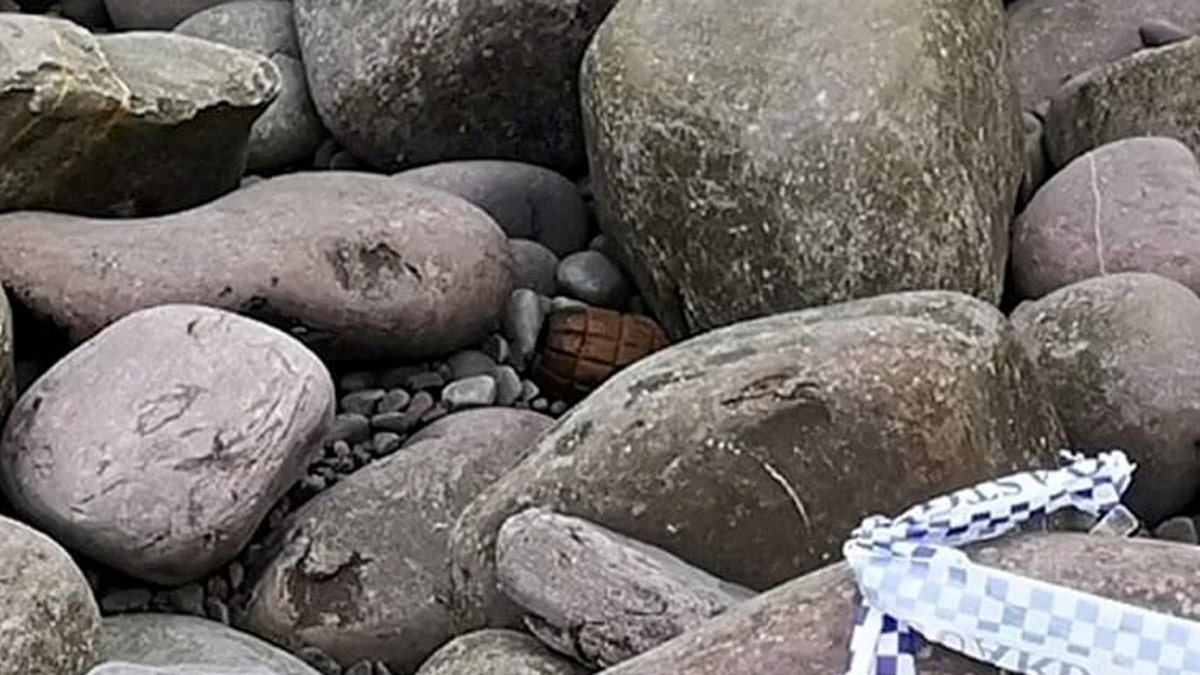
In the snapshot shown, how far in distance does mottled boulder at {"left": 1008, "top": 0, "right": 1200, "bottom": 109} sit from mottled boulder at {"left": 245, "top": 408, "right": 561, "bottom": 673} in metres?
1.09

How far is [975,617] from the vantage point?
4.17 ft

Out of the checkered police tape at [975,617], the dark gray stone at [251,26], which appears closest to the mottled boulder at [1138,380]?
the checkered police tape at [975,617]

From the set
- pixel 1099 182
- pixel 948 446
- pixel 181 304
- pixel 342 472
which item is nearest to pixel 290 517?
pixel 342 472

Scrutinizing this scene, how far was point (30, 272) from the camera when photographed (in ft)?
7.82

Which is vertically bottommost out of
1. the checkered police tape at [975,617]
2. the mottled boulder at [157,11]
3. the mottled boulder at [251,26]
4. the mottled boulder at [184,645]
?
the mottled boulder at [184,645]

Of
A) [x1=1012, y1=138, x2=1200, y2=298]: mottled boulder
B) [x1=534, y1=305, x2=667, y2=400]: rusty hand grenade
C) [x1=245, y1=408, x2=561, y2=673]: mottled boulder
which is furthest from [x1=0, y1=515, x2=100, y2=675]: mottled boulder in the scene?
[x1=1012, y1=138, x2=1200, y2=298]: mottled boulder

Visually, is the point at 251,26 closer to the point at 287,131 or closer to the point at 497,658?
the point at 287,131

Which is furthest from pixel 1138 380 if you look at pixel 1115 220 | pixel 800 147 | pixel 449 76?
pixel 449 76

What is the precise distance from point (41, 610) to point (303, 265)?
0.70 m

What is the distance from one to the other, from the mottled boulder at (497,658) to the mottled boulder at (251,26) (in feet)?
4.67

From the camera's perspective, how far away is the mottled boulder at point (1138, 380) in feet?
7.34

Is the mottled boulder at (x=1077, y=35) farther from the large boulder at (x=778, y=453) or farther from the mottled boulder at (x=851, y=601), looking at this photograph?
the mottled boulder at (x=851, y=601)

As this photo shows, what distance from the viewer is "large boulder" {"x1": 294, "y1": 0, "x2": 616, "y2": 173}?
2830 millimetres

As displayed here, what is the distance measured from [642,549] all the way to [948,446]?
0.32 metres
